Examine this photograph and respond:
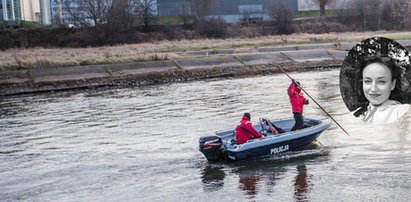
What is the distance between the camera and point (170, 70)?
49.8m

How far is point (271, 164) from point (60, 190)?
235 inches

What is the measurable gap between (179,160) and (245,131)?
231 centimetres

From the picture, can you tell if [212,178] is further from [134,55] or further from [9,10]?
[9,10]

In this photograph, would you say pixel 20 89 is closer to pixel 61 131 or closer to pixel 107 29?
pixel 61 131

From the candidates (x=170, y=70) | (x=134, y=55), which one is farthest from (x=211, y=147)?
(x=134, y=55)

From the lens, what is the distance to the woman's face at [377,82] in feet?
26.8

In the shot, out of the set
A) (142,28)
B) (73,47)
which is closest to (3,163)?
(73,47)

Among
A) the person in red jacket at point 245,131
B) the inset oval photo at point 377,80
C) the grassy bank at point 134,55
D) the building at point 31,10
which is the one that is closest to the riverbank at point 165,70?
the grassy bank at point 134,55

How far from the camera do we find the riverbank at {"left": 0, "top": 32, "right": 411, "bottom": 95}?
4594 centimetres

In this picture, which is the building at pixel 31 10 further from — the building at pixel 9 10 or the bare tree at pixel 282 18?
the bare tree at pixel 282 18

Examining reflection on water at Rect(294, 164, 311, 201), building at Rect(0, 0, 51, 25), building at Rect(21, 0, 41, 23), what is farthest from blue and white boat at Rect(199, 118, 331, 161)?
building at Rect(21, 0, 41, 23)

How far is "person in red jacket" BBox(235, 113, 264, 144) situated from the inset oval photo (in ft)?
28.8

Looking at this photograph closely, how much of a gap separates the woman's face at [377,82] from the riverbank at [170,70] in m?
39.1

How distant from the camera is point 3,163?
63.3ft
